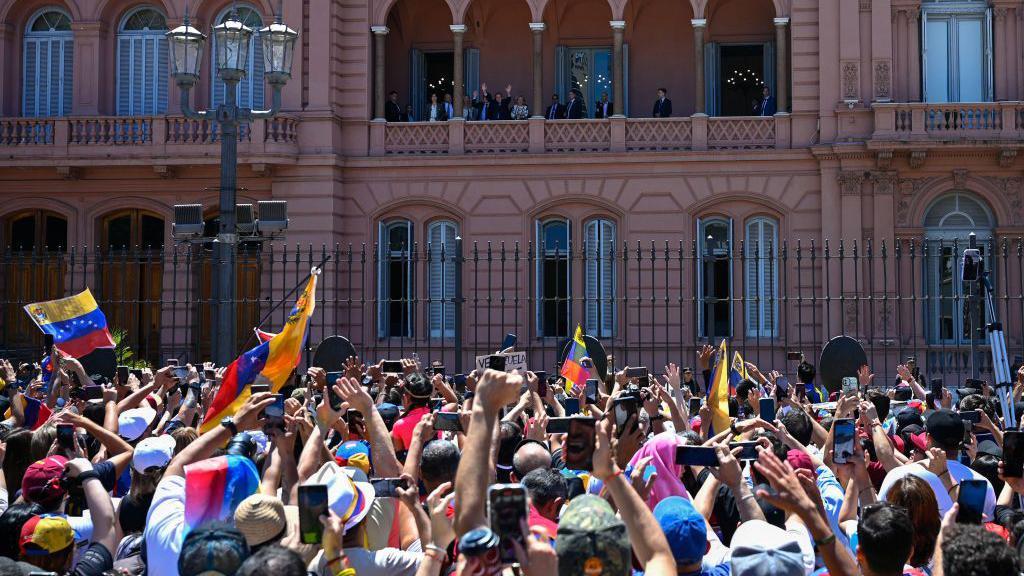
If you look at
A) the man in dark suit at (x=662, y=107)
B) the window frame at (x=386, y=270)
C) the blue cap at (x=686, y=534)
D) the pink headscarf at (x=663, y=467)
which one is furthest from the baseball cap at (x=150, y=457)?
the man in dark suit at (x=662, y=107)

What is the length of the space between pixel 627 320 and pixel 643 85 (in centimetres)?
598

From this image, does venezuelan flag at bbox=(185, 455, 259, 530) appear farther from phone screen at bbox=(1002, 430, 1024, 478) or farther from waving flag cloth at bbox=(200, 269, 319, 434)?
phone screen at bbox=(1002, 430, 1024, 478)

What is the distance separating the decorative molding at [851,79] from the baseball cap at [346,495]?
68.5 feet

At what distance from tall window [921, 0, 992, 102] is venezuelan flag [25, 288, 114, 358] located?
57.7 ft

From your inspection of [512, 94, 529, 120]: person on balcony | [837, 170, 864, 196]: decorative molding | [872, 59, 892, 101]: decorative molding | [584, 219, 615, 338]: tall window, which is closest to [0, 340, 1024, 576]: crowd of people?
[837, 170, 864, 196]: decorative molding

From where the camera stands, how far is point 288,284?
2491 centimetres

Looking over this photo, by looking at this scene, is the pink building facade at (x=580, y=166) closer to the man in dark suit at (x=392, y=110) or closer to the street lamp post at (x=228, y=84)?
the man in dark suit at (x=392, y=110)

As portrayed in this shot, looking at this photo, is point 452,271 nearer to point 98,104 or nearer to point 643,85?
point 643,85

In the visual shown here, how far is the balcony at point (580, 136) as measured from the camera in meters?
25.2

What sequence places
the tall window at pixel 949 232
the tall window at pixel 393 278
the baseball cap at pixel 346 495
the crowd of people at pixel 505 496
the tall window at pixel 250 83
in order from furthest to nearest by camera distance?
1. the tall window at pixel 250 83
2. the tall window at pixel 393 278
3. the tall window at pixel 949 232
4. the baseball cap at pixel 346 495
5. the crowd of people at pixel 505 496

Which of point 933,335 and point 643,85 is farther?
point 643,85

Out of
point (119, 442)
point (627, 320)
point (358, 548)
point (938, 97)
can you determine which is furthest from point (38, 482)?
point (938, 97)

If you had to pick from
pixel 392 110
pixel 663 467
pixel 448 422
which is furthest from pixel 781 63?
pixel 663 467

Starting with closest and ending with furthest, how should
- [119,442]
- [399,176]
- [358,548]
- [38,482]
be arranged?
[358,548]
[38,482]
[119,442]
[399,176]
